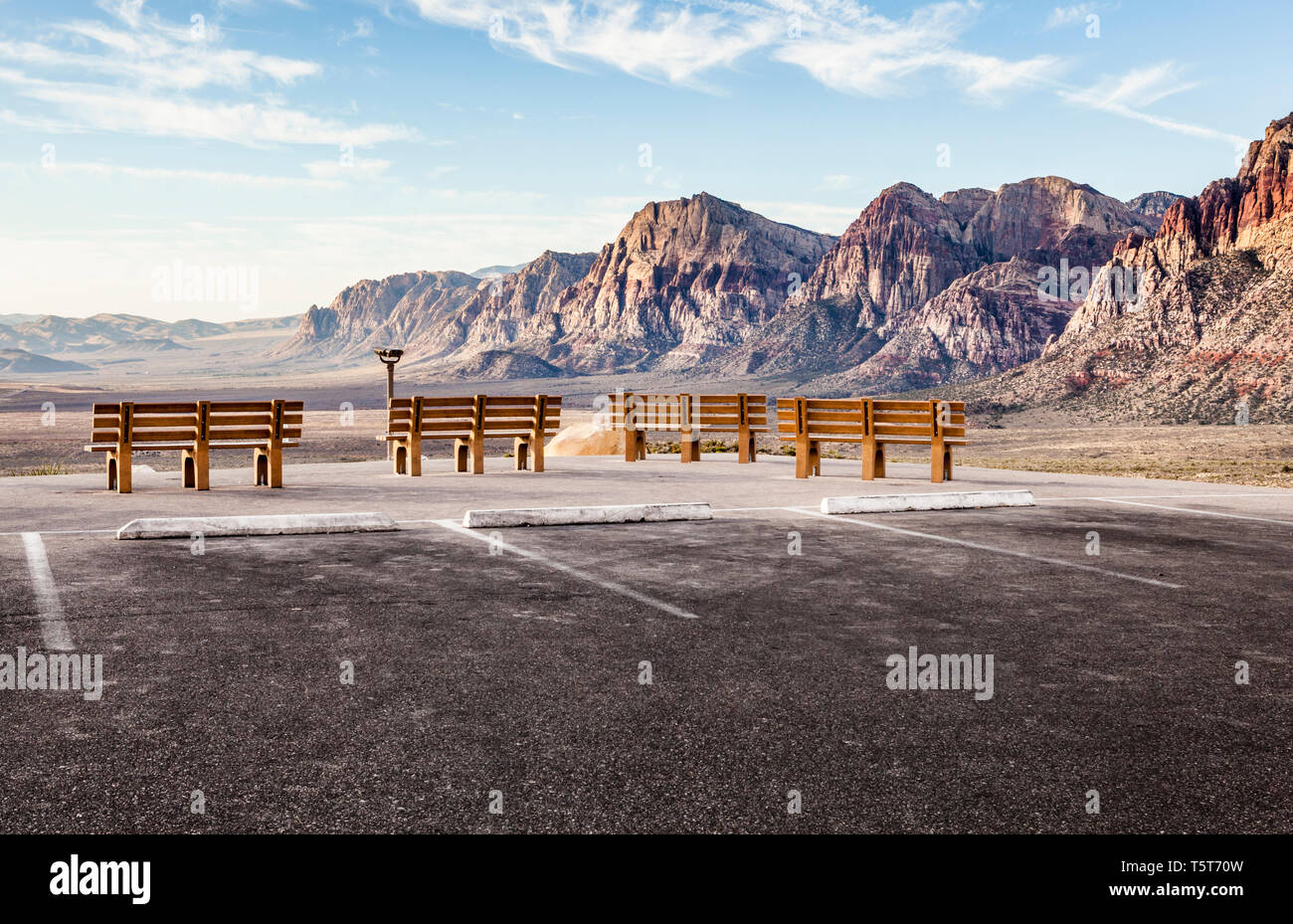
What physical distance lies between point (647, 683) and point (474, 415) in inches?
466

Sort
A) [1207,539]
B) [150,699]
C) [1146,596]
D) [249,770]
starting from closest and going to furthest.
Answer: [249,770], [150,699], [1146,596], [1207,539]

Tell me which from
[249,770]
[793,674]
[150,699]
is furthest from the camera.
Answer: [793,674]

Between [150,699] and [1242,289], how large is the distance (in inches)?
4338

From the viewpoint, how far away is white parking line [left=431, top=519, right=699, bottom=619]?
6977 millimetres

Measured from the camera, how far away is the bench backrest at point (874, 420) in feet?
50.8

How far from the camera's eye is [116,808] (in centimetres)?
371

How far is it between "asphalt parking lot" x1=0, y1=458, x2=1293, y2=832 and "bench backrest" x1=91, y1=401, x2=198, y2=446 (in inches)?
134

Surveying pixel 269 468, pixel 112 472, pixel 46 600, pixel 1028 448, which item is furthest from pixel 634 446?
pixel 1028 448

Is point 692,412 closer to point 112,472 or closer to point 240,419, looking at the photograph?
point 240,419

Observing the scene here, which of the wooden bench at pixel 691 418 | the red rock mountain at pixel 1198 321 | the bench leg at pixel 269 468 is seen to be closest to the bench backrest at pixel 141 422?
the bench leg at pixel 269 468

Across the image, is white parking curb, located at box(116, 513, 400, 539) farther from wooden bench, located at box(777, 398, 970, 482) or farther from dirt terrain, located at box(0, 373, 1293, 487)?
dirt terrain, located at box(0, 373, 1293, 487)

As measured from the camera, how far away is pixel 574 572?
27.1 feet
